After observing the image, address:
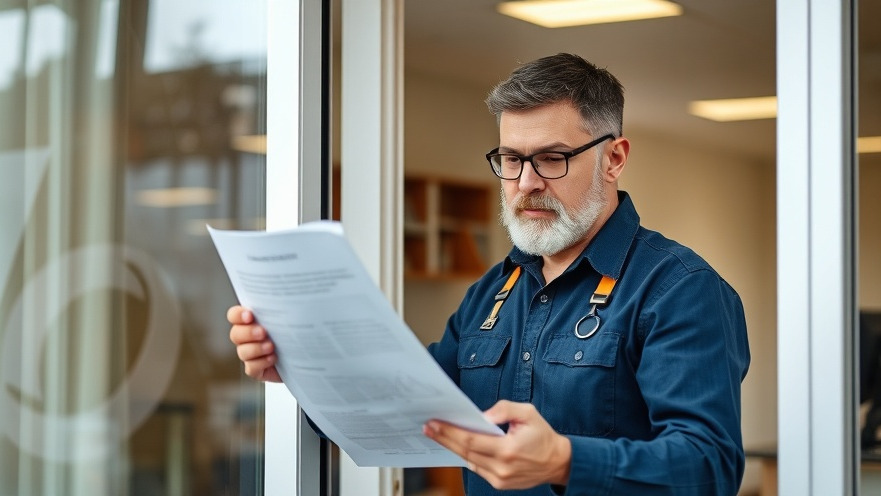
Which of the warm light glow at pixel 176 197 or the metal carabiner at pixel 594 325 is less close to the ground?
the warm light glow at pixel 176 197

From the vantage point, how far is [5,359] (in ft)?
5.90

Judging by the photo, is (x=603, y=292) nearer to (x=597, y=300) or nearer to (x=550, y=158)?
(x=597, y=300)

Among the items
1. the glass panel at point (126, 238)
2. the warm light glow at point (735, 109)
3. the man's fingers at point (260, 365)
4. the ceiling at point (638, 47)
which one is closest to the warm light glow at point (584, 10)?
the ceiling at point (638, 47)

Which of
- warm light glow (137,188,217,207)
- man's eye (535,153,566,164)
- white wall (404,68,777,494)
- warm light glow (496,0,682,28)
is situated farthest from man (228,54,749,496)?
white wall (404,68,777,494)

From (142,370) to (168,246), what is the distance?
0.77 ft

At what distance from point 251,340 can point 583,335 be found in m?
0.46

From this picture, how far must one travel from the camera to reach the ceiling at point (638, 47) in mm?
4383

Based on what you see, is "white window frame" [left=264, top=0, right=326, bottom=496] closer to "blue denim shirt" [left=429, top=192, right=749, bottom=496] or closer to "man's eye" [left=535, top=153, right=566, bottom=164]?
"blue denim shirt" [left=429, top=192, right=749, bottom=496]

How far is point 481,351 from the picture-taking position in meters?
1.63

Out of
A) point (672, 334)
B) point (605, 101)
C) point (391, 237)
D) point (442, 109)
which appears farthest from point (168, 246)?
point (442, 109)

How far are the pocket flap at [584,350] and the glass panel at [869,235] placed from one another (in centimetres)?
33

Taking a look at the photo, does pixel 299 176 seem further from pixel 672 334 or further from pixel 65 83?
pixel 672 334


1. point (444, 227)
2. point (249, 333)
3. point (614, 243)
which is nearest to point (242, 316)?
point (249, 333)

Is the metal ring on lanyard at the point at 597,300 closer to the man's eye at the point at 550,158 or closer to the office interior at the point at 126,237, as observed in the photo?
the man's eye at the point at 550,158
